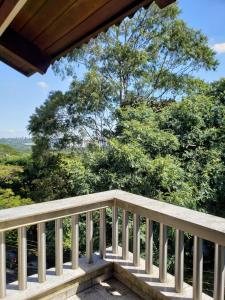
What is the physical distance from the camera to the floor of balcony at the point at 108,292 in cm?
224

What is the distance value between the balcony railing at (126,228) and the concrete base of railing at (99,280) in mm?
44

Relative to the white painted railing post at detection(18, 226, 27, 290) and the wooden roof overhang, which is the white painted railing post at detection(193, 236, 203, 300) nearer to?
Result: the white painted railing post at detection(18, 226, 27, 290)

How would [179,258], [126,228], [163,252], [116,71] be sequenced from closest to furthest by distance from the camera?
[179,258] < [163,252] < [126,228] < [116,71]

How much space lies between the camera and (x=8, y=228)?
1.94 meters

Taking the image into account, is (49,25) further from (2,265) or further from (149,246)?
(149,246)

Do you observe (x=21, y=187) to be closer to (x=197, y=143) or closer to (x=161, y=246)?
(x=197, y=143)

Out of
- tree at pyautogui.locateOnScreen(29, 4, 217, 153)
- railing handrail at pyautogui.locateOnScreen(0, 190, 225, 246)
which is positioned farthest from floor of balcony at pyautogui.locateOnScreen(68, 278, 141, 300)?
tree at pyautogui.locateOnScreen(29, 4, 217, 153)

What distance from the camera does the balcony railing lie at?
178cm

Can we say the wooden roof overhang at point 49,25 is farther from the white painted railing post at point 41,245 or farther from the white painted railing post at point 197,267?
the white painted railing post at point 197,267

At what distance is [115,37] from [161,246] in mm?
9968

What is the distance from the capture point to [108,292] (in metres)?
2.30

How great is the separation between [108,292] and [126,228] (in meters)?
0.52

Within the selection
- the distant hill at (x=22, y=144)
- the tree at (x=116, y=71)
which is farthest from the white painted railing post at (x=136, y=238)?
the distant hill at (x=22, y=144)

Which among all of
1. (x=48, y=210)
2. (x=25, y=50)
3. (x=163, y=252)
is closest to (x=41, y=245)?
(x=48, y=210)
